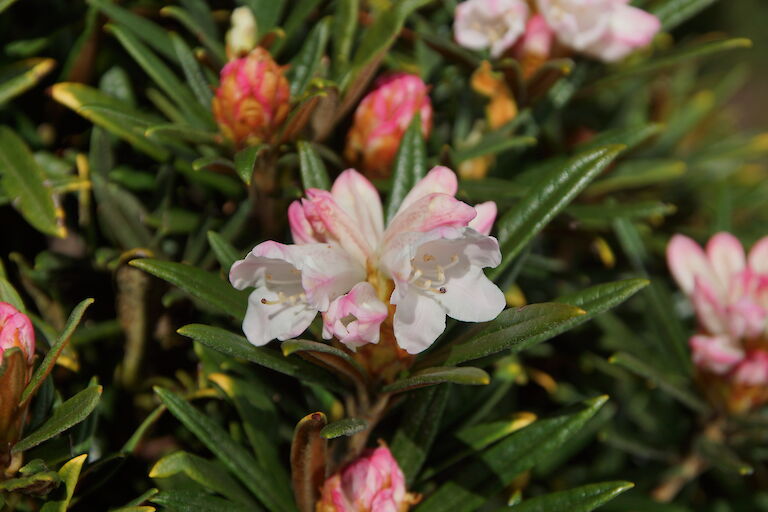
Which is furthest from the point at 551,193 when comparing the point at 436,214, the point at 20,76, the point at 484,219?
the point at 20,76

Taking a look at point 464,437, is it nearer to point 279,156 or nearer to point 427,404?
point 427,404

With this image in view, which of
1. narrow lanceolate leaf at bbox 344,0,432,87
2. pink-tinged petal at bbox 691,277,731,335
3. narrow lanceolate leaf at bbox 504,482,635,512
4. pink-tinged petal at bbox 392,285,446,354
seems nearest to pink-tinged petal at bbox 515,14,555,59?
narrow lanceolate leaf at bbox 344,0,432,87

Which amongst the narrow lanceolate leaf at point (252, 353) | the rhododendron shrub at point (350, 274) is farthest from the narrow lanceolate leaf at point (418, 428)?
the narrow lanceolate leaf at point (252, 353)

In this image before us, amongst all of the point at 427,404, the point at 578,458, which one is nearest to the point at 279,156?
the point at 427,404

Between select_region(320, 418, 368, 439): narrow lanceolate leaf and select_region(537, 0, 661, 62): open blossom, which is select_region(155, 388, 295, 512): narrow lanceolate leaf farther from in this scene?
select_region(537, 0, 661, 62): open blossom

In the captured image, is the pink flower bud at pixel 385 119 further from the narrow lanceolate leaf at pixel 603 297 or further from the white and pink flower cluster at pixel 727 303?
the white and pink flower cluster at pixel 727 303
